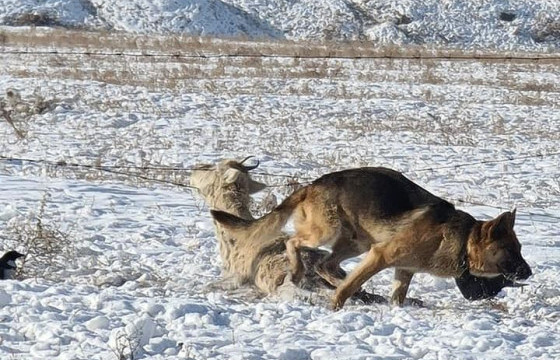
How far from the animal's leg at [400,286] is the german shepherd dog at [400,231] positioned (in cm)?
5

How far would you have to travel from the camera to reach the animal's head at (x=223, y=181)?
24.1 feet

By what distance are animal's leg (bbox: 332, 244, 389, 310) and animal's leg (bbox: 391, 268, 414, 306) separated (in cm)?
37

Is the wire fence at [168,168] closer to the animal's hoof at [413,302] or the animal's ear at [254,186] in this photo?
the animal's ear at [254,186]

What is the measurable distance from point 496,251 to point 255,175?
5.22 meters

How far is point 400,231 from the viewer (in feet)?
19.8

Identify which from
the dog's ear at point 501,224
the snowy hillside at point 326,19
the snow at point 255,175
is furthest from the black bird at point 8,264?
the snowy hillside at point 326,19

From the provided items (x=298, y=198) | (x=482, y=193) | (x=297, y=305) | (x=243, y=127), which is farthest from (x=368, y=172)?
(x=243, y=127)

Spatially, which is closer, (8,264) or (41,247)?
(8,264)

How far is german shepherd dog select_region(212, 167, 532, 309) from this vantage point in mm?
6051

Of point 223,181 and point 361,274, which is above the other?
point 223,181

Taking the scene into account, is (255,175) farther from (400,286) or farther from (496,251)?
(496,251)

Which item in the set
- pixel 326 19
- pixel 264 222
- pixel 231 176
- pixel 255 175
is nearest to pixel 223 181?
pixel 231 176

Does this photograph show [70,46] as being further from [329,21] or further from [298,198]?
[298,198]

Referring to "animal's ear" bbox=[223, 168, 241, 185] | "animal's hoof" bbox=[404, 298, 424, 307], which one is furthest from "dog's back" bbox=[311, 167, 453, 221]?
"animal's ear" bbox=[223, 168, 241, 185]
